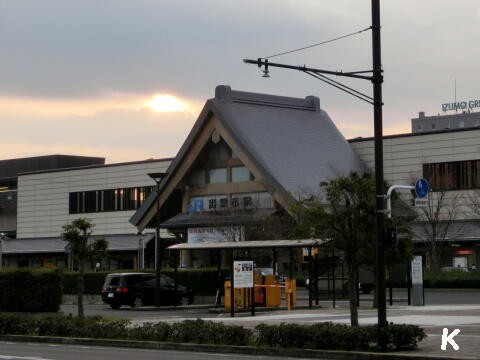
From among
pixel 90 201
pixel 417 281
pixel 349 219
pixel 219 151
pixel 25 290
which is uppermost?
pixel 219 151

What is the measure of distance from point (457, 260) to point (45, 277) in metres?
46.7

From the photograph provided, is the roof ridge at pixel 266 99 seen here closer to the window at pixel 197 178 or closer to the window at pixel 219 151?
the window at pixel 219 151

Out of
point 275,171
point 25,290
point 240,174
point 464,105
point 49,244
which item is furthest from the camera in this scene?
point 464,105

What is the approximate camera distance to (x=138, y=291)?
4484 centimetres

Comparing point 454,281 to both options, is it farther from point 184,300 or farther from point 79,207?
point 79,207

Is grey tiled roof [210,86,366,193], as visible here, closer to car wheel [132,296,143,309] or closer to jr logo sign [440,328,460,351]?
car wheel [132,296,143,309]

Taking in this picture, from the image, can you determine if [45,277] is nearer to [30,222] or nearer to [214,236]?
[214,236]

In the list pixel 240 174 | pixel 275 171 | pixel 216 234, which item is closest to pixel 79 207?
pixel 240 174

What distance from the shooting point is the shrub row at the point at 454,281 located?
57.4 metres

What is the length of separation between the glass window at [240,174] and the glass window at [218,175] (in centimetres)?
90

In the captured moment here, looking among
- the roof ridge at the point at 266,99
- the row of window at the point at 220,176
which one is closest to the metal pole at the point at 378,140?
the roof ridge at the point at 266,99

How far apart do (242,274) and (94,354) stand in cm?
1443

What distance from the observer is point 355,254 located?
71.4 feet

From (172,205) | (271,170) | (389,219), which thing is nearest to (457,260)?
(271,170)
